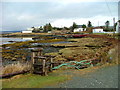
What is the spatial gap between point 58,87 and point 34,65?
2.62 m

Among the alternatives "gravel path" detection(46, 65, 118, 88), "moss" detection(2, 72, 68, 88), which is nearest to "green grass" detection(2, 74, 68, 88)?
"moss" detection(2, 72, 68, 88)

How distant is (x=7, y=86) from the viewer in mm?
7039

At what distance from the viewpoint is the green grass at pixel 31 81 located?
711cm

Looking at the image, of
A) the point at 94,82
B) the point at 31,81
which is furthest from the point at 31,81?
the point at 94,82

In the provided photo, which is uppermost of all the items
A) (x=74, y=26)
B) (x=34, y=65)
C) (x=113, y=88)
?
(x=74, y=26)

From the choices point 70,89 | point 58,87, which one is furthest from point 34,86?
point 70,89

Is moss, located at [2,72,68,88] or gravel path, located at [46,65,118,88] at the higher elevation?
moss, located at [2,72,68,88]

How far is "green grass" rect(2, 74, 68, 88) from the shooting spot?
7.11 metres

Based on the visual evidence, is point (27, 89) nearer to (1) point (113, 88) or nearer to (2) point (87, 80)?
(2) point (87, 80)

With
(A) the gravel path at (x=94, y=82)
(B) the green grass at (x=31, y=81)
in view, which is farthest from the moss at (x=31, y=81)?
(A) the gravel path at (x=94, y=82)

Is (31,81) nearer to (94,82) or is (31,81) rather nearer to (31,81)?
(31,81)

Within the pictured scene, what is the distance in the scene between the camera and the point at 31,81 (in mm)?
7656

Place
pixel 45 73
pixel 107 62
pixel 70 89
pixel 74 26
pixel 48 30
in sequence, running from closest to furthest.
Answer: pixel 70 89 → pixel 45 73 → pixel 107 62 → pixel 74 26 → pixel 48 30

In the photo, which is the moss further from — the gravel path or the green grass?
the gravel path
